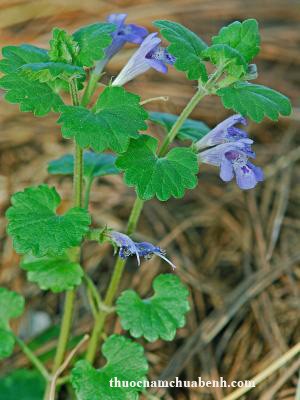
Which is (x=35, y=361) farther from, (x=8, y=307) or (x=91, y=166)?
(x=91, y=166)

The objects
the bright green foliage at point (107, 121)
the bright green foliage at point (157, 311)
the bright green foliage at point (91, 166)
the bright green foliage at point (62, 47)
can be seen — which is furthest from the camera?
the bright green foliage at point (91, 166)

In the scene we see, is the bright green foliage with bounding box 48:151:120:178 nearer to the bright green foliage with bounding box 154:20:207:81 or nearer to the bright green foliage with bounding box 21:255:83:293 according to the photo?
the bright green foliage with bounding box 21:255:83:293

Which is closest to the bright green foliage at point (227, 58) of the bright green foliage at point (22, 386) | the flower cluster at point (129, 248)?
the flower cluster at point (129, 248)

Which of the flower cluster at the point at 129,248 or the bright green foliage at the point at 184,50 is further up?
the bright green foliage at the point at 184,50

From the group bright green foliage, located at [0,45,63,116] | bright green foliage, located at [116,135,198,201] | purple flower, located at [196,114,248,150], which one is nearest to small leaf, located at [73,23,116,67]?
bright green foliage, located at [0,45,63,116]

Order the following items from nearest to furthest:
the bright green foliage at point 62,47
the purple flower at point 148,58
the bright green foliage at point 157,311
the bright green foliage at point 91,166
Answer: the bright green foliage at point 62,47 < the purple flower at point 148,58 < the bright green foliage at point 157,311 < the bright green foliage at point 91,166

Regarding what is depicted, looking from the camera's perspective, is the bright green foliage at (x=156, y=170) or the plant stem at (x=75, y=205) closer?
the bright green foliage at (x=156, y=170)

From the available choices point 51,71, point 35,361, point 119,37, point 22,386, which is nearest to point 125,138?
point 51,71

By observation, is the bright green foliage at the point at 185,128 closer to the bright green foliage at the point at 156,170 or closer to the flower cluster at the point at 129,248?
the bright green foliage at the point at 156,170
